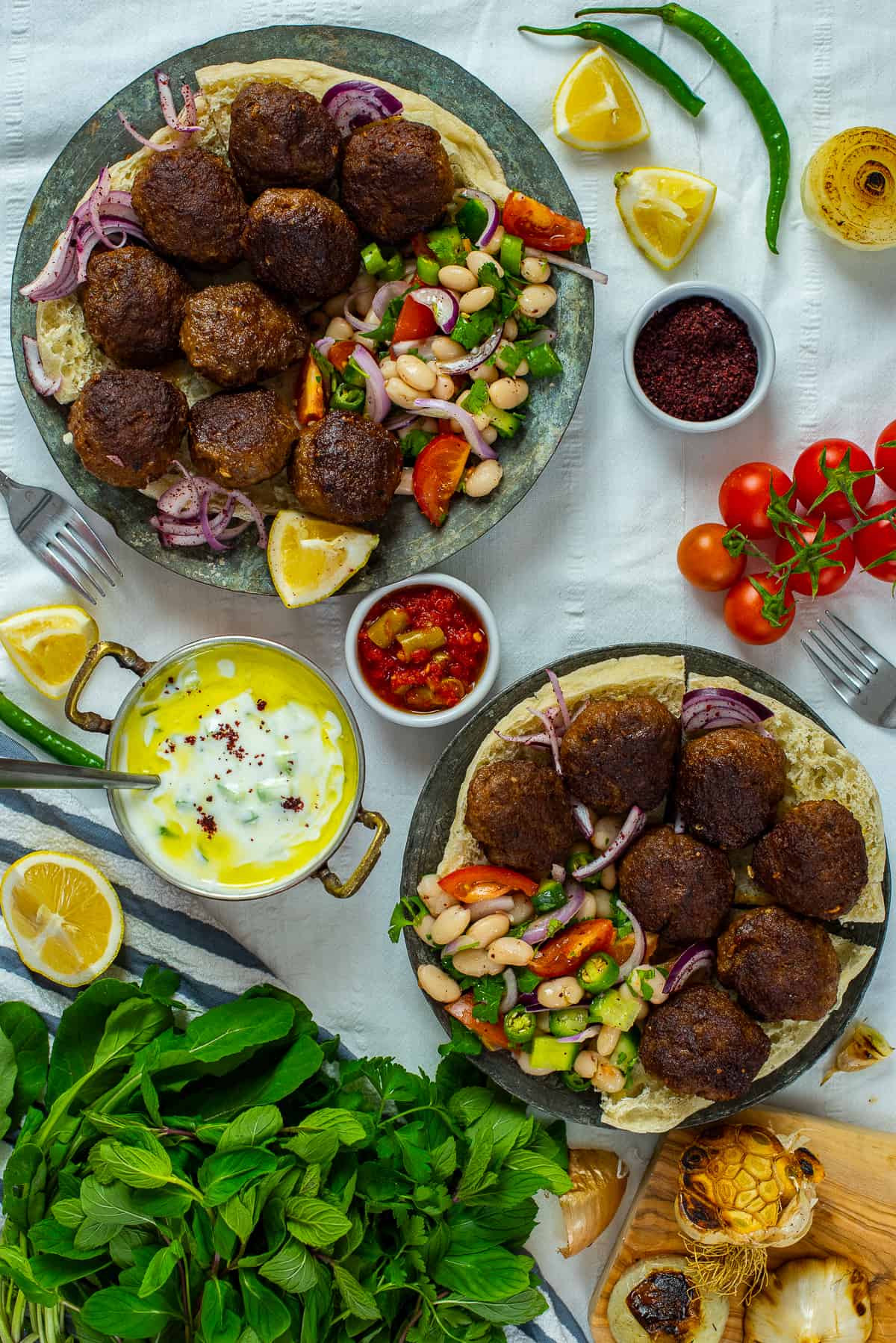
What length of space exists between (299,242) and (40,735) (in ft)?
5.99

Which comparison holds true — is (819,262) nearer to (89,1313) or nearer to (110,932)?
(110,932)

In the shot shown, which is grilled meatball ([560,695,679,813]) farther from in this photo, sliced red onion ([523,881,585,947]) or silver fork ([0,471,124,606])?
silver fork ([0,471,124,606])

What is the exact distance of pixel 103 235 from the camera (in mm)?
3457

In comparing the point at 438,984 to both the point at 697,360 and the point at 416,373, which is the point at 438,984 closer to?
the point at 416,373


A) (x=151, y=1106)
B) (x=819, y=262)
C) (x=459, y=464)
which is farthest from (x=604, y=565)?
(x=151, y=1106)

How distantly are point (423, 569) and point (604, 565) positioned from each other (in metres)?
0.70

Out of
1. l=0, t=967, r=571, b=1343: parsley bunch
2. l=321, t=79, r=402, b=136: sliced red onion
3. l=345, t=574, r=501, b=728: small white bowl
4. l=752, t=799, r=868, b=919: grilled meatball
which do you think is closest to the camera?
l=0, t=967, r=571, b=1343: parsley bunch

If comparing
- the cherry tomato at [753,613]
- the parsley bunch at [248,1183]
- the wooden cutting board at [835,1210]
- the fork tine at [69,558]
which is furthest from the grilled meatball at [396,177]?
the wooden cutting board at [835,1210]

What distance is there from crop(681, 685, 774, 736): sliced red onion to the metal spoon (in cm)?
162

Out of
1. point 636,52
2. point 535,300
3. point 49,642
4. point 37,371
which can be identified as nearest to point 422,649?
point 535,300

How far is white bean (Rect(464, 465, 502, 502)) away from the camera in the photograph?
11.6ft

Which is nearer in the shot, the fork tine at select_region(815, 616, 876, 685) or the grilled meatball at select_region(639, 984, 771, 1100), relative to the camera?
the grilled meatball at select_region(639, 984, 771, 1100)

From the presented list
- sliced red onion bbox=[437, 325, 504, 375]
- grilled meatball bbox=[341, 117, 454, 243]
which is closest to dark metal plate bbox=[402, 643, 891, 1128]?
sliced red onion bbox=[437, 325, 504, 375]

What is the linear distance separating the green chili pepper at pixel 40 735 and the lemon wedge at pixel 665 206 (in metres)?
2.58
